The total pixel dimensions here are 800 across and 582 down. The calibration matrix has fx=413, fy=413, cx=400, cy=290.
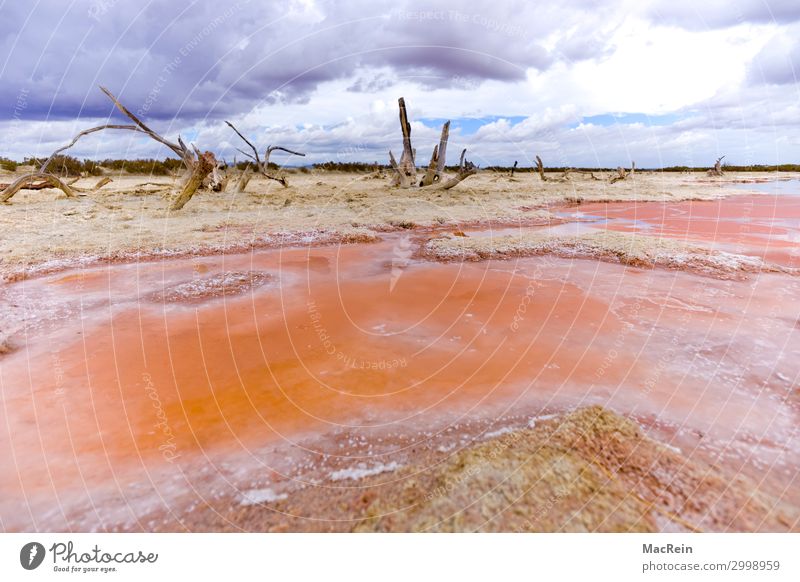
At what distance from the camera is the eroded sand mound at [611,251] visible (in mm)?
8289

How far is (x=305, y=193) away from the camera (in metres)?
21.2

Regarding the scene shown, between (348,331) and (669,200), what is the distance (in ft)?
79.4

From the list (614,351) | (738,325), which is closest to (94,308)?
(614,351)

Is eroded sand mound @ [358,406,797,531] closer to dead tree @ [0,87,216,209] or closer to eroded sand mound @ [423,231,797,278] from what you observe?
eroded sand mound @ [423,231,797,278]

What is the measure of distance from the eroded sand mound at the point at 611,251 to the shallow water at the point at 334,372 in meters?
0.92

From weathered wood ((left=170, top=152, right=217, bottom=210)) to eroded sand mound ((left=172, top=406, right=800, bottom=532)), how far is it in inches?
603

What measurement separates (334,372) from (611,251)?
7.87 meters

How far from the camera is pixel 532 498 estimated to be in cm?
255

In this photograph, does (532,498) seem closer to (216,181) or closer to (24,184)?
Answer: (216,181)

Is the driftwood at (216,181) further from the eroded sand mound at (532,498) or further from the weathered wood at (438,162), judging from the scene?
the eroded sand mound at (532,498)
